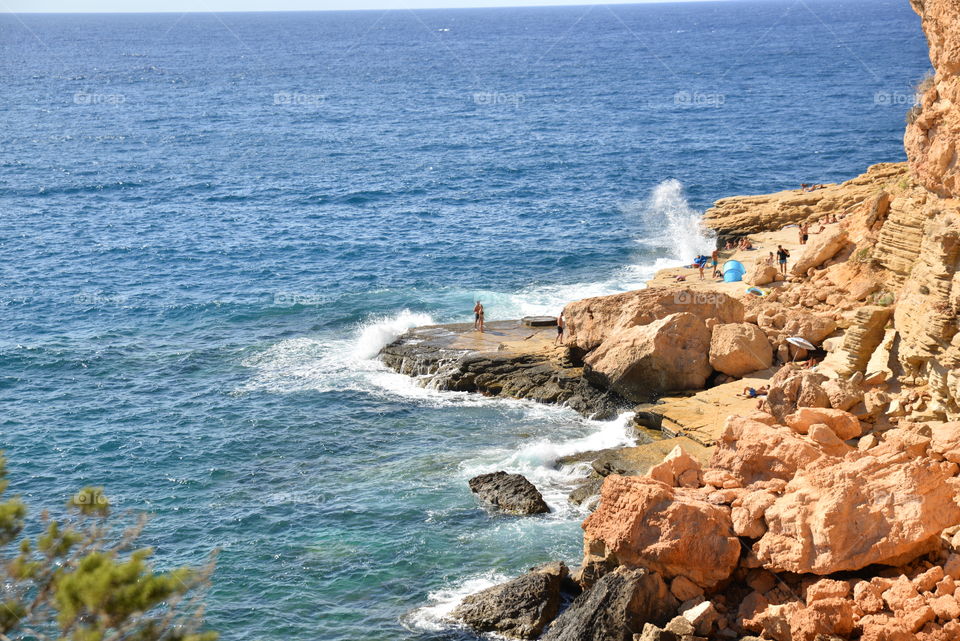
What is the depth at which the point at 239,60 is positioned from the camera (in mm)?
194125

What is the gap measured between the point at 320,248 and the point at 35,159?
40.3 meters

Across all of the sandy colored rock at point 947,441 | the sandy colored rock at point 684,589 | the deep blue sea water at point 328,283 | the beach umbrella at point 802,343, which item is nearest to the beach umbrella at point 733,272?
the deep blue sea water at point 328,283

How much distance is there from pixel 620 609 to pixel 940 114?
17874 mm

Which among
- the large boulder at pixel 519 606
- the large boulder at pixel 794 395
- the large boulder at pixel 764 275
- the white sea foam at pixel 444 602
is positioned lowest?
the white sea foam at pixel 444 602

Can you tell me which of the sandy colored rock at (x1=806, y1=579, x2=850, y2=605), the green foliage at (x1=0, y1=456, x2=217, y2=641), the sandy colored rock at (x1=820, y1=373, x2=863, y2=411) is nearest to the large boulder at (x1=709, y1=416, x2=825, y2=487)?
the sandy colored rock at (x1=820, y1=373, x2=863, y2=411)

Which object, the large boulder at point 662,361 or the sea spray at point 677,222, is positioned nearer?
Answer: the large boulder at point 662,361

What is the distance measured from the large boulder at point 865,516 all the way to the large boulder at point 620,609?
2540 mm

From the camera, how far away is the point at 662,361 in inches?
1501

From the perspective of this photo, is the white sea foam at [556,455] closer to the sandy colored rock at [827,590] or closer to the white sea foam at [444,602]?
the white sea foam at [444,602]

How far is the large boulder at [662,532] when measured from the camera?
24.0 metres

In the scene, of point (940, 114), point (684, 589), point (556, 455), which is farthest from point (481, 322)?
point (684, 589)

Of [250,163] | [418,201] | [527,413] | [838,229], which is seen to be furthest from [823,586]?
[250,163]

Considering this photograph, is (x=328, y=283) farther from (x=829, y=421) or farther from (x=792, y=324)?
(x=829, y=421)

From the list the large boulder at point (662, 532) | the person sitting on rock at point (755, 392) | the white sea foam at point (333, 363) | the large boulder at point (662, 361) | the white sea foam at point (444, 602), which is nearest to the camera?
the large boulder at point (662, 532)
